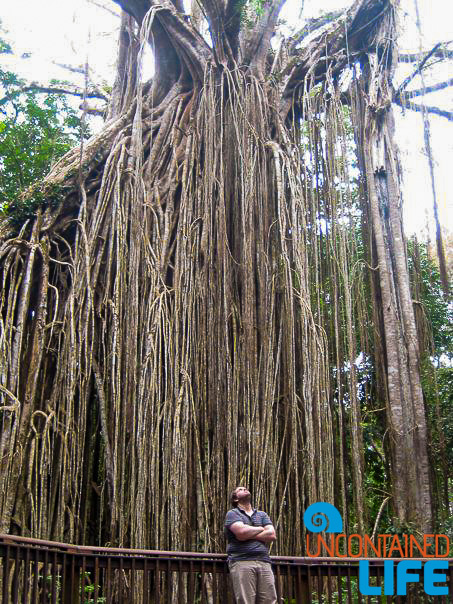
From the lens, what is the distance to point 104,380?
18.6ft

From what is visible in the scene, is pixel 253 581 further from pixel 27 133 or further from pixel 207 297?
pixel 27 133

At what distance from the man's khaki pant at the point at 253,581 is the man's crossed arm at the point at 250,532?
0.12 m

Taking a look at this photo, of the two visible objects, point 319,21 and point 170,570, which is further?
point 319,21

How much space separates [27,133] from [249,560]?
18.7 ft

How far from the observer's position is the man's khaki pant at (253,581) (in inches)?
146


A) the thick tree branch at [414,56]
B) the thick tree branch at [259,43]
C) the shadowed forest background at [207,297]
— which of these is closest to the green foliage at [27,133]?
the shadowed forest background at [207,297]

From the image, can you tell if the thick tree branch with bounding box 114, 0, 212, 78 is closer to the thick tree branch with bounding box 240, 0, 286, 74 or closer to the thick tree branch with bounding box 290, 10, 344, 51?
the thick tree branch with bounding box 240, 0, 286, 74

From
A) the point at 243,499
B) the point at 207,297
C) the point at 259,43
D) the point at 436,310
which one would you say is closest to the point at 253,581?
the point at 243,499

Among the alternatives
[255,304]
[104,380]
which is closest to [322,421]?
[255,304]

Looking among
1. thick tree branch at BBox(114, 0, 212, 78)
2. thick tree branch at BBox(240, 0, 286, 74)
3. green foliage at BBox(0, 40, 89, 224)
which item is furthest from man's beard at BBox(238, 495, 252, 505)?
thick tree branch at BBox(240, 0, 286, 74)

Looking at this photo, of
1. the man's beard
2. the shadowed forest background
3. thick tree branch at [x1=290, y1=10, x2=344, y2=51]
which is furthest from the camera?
thick tree branch at [x1=290, y1=10, x2=344, y2=51]

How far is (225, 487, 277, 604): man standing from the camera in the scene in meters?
3.73

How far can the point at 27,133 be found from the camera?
7.92m

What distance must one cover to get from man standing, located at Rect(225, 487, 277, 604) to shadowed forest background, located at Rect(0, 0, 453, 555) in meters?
1.31
